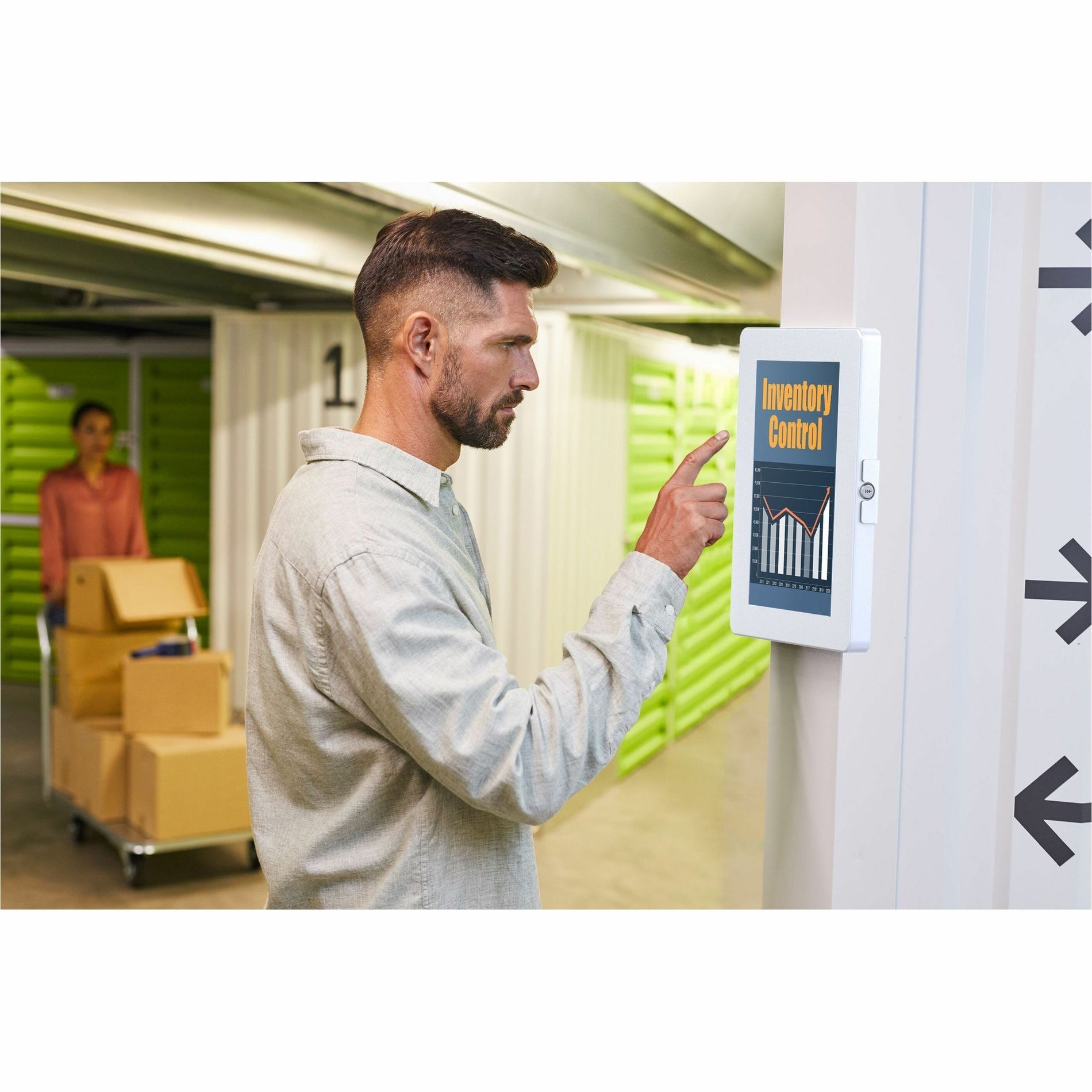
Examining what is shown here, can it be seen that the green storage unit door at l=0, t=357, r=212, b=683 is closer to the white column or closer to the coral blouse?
the coral blouse

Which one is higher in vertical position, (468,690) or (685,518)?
(685,518)

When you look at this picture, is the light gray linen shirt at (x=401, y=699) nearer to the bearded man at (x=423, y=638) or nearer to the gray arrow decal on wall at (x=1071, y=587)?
the bearded man at (x=423, y=638)

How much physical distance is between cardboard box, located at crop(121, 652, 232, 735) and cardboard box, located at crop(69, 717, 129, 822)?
0.18 m

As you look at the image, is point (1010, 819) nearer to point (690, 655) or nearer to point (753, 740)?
point (690, 655)

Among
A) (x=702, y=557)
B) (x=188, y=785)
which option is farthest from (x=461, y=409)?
(x=702, y=557)

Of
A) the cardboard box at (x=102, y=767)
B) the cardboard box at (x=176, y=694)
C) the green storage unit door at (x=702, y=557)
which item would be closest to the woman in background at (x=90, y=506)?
the cardboard box at (x=102, y=767)

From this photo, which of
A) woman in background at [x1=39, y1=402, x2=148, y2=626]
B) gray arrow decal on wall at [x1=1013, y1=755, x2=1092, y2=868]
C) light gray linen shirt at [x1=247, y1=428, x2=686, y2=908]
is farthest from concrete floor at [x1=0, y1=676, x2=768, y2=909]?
light gray linen shirt at [x1=247, y1=428, x2=686, y2=908]

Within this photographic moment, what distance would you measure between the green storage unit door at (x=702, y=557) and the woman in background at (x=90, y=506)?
2952mm

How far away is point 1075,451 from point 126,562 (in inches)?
188

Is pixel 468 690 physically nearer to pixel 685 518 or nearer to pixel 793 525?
pixel 685 518

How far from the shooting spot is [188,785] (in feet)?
16.5

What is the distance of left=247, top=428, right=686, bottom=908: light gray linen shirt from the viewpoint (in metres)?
1.34

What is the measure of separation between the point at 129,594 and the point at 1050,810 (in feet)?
15.0

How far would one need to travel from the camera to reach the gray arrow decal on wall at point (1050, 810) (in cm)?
180
